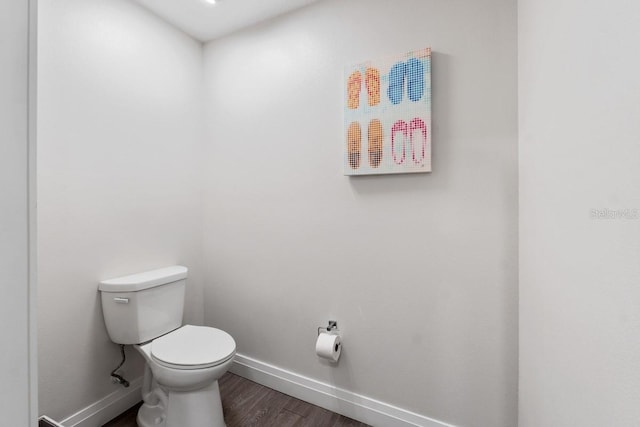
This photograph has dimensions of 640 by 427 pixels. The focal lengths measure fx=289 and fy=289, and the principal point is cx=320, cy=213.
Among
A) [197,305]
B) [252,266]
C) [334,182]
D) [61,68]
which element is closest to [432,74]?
[334,182]

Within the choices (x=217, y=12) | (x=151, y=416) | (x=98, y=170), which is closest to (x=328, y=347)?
(x=151, y=416)

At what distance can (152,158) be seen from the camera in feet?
6.09

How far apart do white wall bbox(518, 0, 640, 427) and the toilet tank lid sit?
1783 millimetres

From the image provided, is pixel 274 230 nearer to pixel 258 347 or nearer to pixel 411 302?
Answer: pixel 258 347

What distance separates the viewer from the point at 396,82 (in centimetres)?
146

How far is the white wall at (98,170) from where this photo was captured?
55.5 inches

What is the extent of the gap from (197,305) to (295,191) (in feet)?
3.87

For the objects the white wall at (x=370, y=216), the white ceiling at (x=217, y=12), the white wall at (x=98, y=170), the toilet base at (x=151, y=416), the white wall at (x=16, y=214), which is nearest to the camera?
the white wall at (x=16, y=214)

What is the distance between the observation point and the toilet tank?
1541mm

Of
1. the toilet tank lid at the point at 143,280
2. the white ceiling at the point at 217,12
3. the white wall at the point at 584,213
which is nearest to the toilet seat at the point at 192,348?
the toilet tank lid at the point at 143,280

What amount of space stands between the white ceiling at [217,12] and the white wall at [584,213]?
4.52 ft

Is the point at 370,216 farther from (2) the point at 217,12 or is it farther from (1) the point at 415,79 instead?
(2) the point at 217,12

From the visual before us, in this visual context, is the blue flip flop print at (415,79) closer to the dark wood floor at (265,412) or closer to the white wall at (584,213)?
the white wall at (584,213)

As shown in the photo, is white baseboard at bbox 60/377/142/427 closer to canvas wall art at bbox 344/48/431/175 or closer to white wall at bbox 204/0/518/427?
white wall at bbox 204/0/518/427
